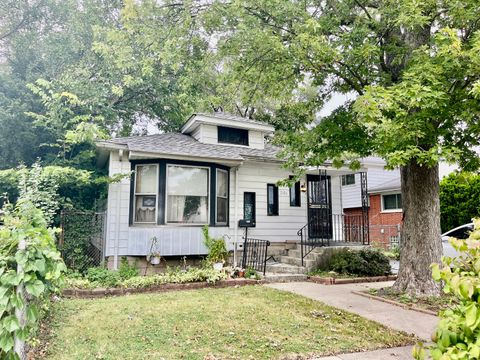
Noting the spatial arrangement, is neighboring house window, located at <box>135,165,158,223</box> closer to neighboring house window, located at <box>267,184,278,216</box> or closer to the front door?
neighboring house window, located at <box>267,184,278,216</box>

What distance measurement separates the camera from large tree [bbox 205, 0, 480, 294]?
5.52 metres

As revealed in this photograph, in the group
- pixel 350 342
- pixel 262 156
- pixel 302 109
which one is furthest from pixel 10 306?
pixel 262 156

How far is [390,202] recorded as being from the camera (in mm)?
19875

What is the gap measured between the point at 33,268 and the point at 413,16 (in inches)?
249

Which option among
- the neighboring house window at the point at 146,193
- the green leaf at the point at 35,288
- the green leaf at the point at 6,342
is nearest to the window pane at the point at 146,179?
the neighboring house window at the point at 146,193

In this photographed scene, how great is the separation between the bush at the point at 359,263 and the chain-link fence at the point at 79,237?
268 inches

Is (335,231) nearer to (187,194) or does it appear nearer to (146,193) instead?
(187,194)

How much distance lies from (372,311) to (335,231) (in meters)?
6.53

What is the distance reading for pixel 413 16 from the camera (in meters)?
5.55

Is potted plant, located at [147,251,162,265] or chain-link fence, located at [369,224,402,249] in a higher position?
chain-link fence, located at [369,224,402,249]

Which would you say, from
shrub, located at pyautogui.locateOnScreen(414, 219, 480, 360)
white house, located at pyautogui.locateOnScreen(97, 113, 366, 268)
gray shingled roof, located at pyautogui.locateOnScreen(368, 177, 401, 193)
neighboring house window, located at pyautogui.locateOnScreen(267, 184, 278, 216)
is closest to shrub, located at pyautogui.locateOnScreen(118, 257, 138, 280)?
white house, located at pyautogui.locateOnScreen(97, 113, 366, 268)

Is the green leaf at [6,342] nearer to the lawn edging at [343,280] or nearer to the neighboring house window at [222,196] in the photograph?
the lawn edging at [343,280]

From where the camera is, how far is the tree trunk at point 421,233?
724 cm

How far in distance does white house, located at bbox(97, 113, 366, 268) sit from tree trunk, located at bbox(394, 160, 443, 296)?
378cm
